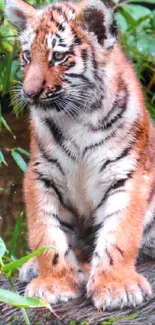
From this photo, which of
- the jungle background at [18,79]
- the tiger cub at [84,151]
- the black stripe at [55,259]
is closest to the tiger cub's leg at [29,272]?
the tiger cub at [84,151]

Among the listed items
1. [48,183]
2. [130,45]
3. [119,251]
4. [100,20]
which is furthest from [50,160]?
[130,45]

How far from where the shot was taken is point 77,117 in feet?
14.1

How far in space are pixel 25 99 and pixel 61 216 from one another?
2.35 ft

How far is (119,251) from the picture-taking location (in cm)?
422

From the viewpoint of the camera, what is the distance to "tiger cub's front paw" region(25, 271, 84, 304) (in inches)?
163

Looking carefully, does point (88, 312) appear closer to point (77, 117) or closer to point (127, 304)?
point (127, 304)

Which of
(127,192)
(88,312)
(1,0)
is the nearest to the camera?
(88,312)

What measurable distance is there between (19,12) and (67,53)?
0.43m

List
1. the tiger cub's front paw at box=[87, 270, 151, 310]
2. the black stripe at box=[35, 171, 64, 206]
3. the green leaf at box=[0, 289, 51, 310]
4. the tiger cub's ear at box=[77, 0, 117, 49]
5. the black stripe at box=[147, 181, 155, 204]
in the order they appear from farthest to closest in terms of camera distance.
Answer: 1. the black stripe at box=[147, 181, 155, 204]
2. the black stripe at box=[35, 171, 64, 206]
3. the tiger cub's ear at box=[77, 0, 117, 49]
4. the tiger cub's front paw at box=[87, 270, 151, 310]
5. the green leaf at box=[0, 289, 51, 310]

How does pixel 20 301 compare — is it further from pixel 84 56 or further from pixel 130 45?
pixel 130 45

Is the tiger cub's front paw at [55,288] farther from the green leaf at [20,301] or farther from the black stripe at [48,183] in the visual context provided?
the green leaf at [20,301]

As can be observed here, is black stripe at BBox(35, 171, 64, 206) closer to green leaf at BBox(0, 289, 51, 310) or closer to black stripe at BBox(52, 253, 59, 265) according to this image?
black stripe at BBox(52, 253, 59, 265)

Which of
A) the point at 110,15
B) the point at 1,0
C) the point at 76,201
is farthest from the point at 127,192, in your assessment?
the point at 1,0

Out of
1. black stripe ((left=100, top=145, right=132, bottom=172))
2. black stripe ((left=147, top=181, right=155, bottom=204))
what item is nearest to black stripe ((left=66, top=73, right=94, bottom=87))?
black stripe ((left=100, top=145, right=132, bottom=172))
